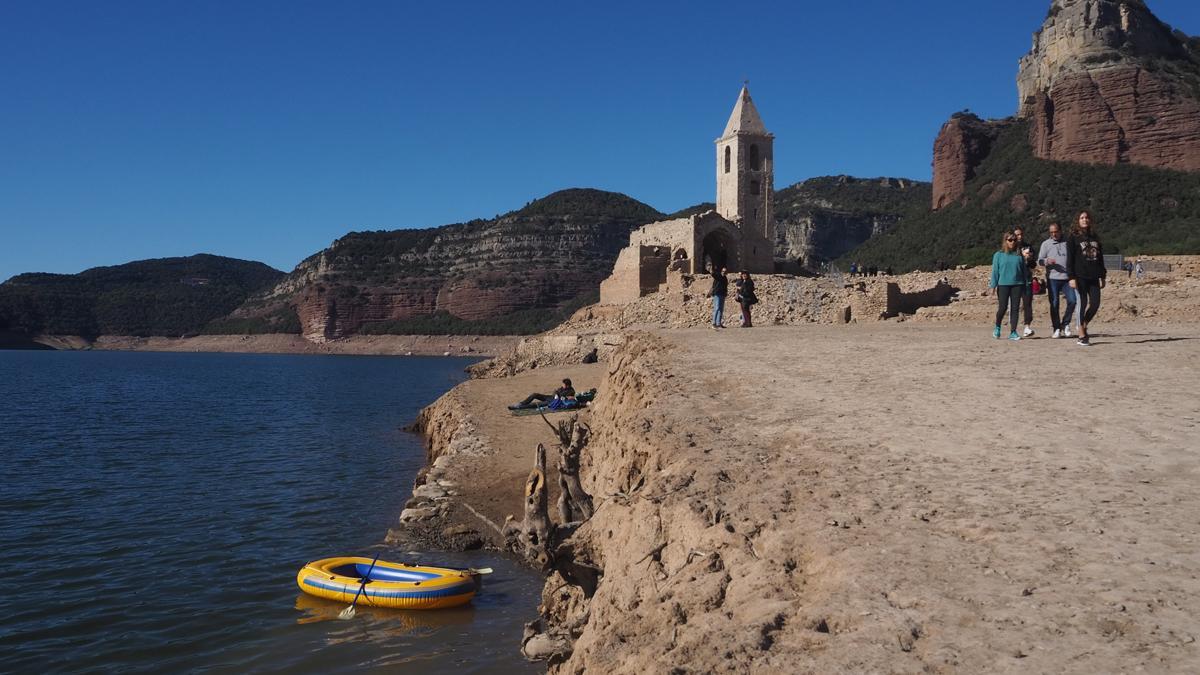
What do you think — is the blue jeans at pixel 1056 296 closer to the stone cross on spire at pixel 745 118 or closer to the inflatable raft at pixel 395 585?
the inflatable raft at pixel 395 585

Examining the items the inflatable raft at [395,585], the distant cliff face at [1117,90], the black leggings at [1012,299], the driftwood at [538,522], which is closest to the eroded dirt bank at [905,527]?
the driftwood at [538,522]

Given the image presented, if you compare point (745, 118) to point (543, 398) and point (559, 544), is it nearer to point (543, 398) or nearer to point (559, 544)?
point (543, 398)

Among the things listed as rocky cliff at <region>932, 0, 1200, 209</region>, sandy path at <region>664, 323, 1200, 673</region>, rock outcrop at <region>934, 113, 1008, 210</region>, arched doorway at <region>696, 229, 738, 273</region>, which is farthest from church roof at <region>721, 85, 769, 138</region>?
sandy path at <region>664, 323, 1200, 673</region>

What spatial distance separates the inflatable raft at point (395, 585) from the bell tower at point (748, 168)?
41355 millimetres

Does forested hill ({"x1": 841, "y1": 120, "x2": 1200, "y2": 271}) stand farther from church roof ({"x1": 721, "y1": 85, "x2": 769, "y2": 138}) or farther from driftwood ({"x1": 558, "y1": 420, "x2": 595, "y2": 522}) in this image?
driftwood ({"x1": 558, "y1": 420, "x2": 595, "y2": 522})

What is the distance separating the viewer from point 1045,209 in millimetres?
58031

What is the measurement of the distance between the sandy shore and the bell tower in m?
68.1

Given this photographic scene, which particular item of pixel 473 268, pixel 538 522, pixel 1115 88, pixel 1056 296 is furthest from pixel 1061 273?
pixel 473 268

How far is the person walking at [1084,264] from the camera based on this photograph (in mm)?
11922

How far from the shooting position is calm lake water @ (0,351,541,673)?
28.7 ft

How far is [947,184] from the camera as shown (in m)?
79.4

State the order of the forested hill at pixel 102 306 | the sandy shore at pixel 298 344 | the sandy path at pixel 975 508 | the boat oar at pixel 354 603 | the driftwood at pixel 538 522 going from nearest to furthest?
the sandy path at pixel 975 508 < the driftwood at pixel 538 522 < the boat oar at pixel 354 603 < the sandy shore at pixel 298 344 < the forested hill at pixel 102 306

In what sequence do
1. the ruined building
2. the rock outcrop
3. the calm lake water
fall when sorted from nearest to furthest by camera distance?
1. the calm lake water
2. the ruined building
3. the rock outcrop

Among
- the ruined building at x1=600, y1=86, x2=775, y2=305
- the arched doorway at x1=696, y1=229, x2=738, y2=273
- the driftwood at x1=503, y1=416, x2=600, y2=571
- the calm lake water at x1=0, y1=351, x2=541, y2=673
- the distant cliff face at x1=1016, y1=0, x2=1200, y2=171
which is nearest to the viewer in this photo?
the driftwood at x1=503, y1=416, x2=600, y2=571
